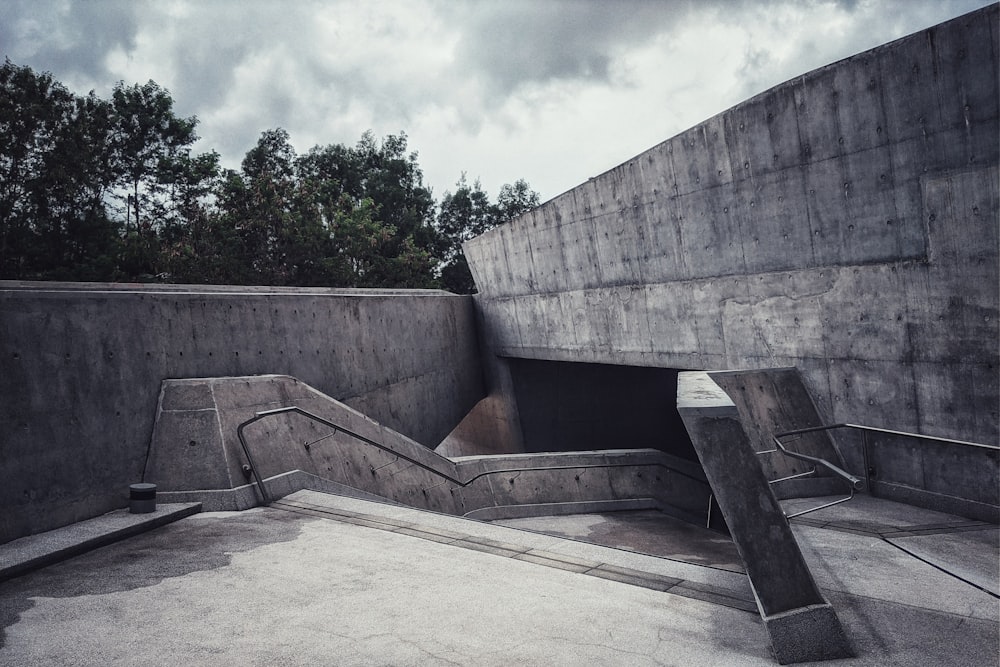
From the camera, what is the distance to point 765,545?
4.29 meters

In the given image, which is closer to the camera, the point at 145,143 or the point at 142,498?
the point at 142,498

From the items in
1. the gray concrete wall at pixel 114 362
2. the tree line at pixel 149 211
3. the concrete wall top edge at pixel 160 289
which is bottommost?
the gray concrete wall at pixel 114 362

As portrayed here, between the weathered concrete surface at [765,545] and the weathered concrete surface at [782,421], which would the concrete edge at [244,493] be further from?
the weathered concrete surface at [782,421]

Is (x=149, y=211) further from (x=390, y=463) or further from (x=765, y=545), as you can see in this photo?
(x=765, y=545)

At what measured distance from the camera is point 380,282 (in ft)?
103

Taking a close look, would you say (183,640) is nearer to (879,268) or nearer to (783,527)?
(783,527)

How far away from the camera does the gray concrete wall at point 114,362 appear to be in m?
6.91

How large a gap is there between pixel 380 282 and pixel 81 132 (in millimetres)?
13385

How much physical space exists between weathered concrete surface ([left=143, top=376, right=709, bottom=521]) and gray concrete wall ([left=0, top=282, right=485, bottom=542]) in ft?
1.62

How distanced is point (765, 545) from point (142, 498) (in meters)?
6.67

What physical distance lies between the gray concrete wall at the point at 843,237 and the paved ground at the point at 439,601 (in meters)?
3.05

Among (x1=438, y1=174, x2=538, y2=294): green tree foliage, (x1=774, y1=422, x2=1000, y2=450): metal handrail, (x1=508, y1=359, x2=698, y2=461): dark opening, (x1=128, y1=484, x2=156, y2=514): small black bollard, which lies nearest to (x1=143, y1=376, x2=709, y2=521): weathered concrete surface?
(x1=128, y1=484, x2=156, y2=514): small black bollard

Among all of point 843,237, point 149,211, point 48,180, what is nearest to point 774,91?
point 843,237

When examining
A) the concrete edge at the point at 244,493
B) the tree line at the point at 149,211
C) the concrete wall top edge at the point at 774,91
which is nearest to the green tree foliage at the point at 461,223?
the tree line at the point at 149,211
